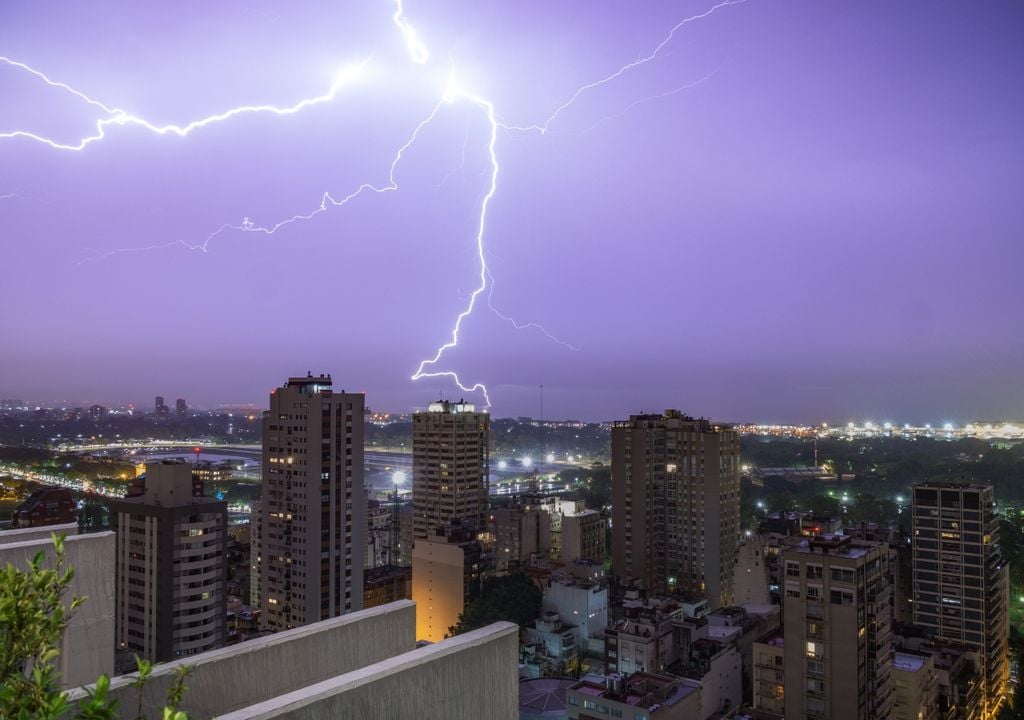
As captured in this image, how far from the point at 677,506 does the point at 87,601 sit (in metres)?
21.1

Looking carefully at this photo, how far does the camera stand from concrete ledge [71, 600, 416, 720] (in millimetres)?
1841

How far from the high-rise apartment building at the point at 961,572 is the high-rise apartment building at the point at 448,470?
13820mm

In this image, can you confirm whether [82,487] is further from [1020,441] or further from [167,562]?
[1020,441]

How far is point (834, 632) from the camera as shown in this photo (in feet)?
32.6

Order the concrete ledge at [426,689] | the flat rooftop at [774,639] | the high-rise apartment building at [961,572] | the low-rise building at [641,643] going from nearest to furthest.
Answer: the concrete ledge at [426,689] → the flat rooftop at [774,639] → the low-rise building at [641,643] → the high-rise apartment building at [961,572]

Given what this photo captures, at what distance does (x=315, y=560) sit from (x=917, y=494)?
14.2 meters

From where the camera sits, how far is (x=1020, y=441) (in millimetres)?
57844

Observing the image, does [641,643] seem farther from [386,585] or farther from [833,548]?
[386,585]

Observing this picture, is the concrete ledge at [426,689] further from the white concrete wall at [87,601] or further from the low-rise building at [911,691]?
the low-rise building at [911,691]

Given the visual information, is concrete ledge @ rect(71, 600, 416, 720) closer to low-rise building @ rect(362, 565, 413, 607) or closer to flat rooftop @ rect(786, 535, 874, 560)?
flat rooftop @ rect(786, 535, 874, 560)

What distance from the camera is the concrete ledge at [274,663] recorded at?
6.04 ft

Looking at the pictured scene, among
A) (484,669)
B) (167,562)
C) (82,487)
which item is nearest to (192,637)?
(167,562)

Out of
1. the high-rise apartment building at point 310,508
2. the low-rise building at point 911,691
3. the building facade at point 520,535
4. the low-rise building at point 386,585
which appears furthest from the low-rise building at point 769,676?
the building facade at point 520,535

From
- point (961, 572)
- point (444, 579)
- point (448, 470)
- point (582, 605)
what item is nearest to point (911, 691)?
point (961, 572)
